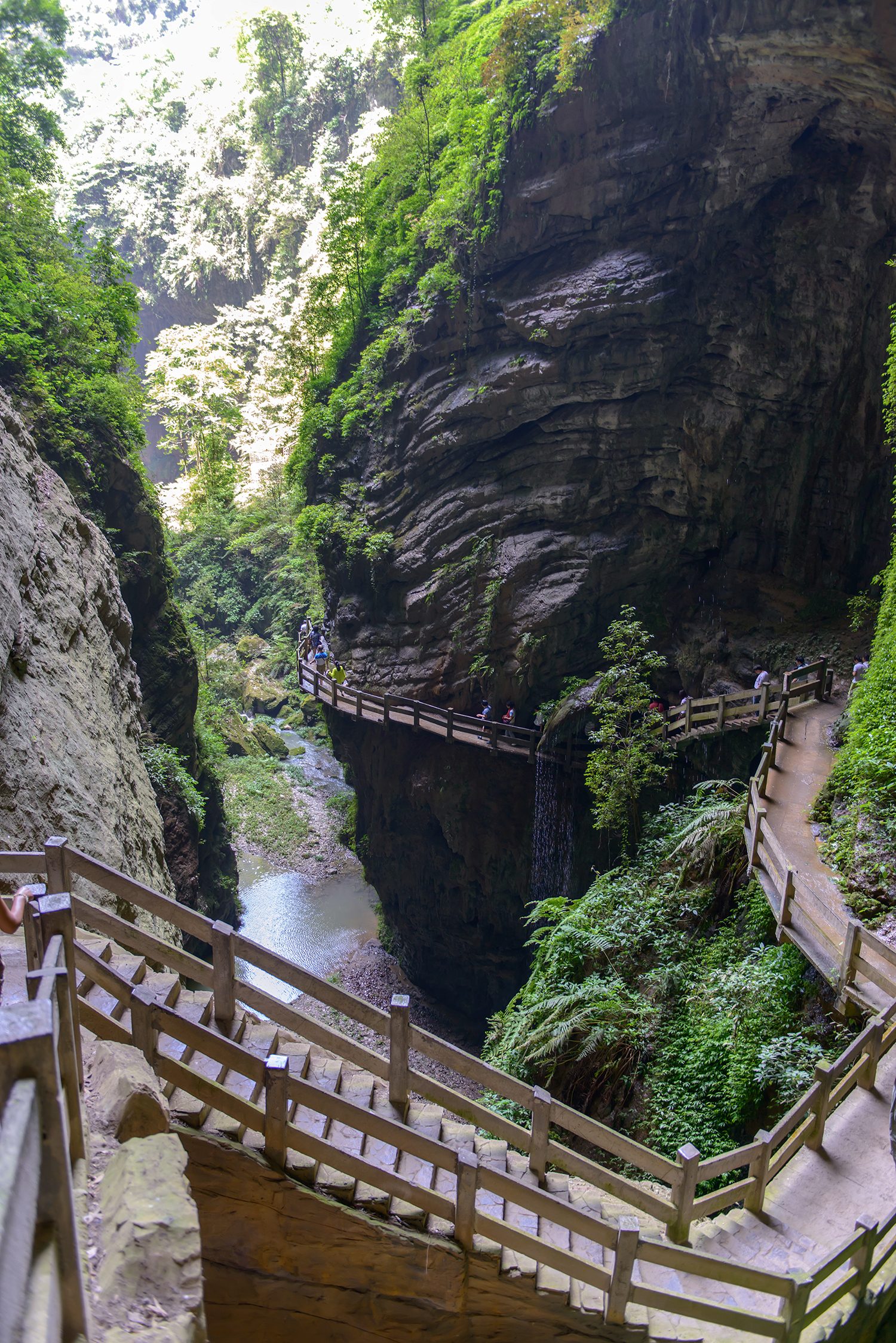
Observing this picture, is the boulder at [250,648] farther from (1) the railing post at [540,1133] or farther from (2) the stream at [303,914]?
(1) the railing post at [540,1133]

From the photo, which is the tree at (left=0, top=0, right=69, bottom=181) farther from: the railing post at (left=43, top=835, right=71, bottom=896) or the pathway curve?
the pathway curve

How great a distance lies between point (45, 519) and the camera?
9664 millimetres

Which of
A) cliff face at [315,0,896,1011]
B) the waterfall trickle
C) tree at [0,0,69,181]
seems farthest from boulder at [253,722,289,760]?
tree at [0,0,69,181]

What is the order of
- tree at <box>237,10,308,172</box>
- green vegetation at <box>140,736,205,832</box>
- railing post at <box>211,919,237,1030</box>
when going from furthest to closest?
1. tree at <box>237,10,308,172</box>
2. green vegetation at <box>140,736,205,832</box>
3. railing post at <box>211,919,237,1030</box>

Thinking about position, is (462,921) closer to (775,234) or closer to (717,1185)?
(717,1185)

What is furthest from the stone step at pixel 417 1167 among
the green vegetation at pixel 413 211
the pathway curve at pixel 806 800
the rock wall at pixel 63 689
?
the green vegetation at pixel 413 211

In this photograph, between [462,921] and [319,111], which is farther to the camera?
[319,111]

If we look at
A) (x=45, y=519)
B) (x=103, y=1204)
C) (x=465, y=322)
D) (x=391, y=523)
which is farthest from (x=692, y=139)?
(x=103, y=1204)

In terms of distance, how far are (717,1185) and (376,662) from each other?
14864 mm

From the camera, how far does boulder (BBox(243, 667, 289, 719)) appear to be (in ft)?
109

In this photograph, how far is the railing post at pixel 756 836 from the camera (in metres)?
9.21

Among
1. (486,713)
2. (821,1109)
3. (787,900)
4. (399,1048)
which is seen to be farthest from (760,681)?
(399,1048)

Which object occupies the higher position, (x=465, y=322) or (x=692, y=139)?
(x=692, y=139)

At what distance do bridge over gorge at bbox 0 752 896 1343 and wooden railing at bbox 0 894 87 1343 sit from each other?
1042 millimetres
